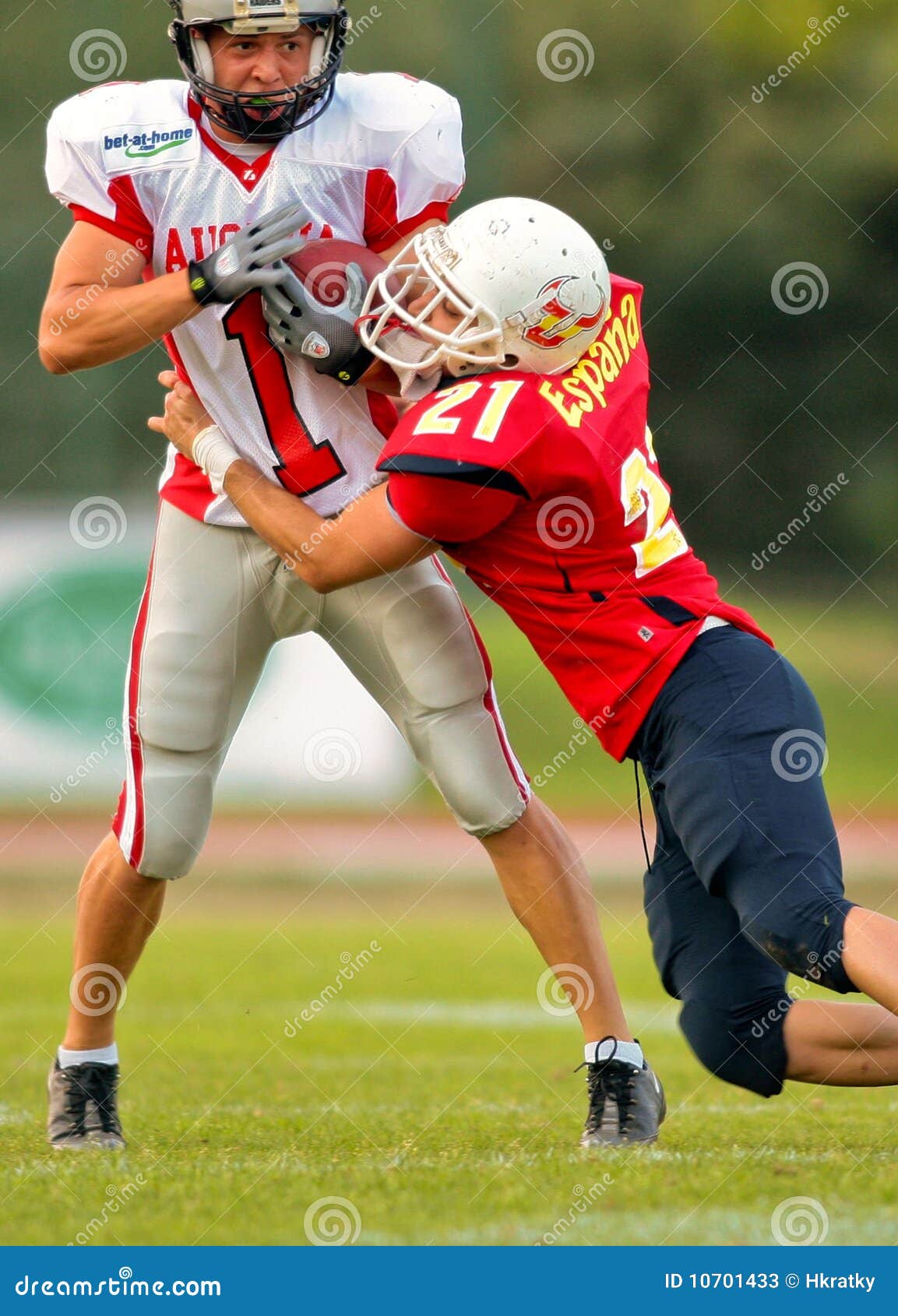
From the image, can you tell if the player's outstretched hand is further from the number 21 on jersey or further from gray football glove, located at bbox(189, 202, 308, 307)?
the number 21 on jersey

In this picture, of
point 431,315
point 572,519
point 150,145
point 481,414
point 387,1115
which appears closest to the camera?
point 481,414

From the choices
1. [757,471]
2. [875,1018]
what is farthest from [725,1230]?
[757,471]

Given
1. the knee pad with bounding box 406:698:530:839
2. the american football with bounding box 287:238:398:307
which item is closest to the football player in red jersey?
the american football with bounding box 287:238:398:307

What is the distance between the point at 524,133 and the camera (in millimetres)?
19984

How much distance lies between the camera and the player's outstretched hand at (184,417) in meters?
3.52

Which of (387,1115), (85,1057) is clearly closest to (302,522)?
(85,1057)

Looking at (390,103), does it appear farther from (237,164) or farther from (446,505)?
(446,505)

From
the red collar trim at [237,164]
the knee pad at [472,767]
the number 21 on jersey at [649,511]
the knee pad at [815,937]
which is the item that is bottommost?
the knee pad at [472,767]

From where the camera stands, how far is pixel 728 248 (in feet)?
63.6

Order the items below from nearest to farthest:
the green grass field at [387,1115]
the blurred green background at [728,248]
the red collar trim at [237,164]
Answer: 1. the green grass field at [387,1115]
2. the red collar trim at [237,164]
3. the blurred green background at [728,248]

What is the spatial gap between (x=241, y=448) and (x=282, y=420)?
107 millimetres

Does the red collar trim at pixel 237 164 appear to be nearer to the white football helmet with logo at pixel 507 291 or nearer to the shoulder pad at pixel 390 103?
the shoulder pad at pixel 390 103

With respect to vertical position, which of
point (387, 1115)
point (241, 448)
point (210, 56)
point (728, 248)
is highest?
point (210, 56)

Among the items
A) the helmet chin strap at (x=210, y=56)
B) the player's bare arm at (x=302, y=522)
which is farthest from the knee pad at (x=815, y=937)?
the helmet chin strap at (x=210, y=56)
